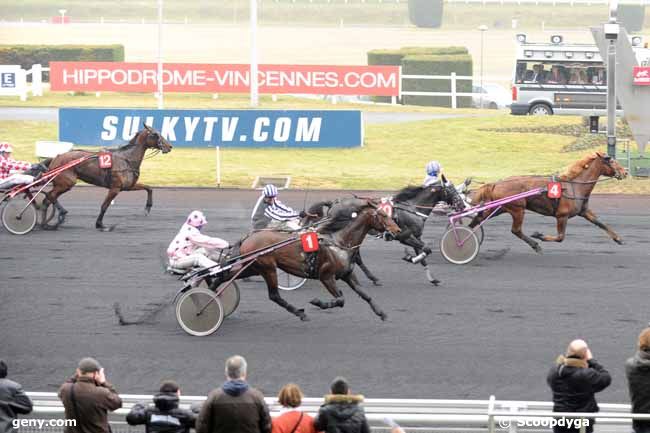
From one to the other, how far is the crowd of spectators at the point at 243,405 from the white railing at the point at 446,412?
143mm

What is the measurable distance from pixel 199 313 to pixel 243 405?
5033 millimetres

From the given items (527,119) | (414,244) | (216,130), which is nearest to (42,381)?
(414,244)

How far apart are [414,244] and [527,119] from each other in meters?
16.1

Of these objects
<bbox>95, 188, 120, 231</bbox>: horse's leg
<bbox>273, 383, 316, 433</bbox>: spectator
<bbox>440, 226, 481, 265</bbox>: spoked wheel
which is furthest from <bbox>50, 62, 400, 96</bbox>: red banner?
<bbox>273, 383, 316, 433</bbox>: spectator

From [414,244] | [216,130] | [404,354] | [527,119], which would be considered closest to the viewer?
[404,354]

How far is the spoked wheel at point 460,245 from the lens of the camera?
1583 cm

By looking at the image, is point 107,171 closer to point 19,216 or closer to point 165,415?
point 19,216

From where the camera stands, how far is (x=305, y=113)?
1019 inches

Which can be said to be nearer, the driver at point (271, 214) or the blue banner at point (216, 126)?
the driver at point (271, 214)

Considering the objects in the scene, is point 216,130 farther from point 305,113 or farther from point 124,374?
point 124,374

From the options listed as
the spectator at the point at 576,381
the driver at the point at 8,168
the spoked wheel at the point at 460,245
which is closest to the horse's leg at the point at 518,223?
the spoked wheel at the point at 460,245

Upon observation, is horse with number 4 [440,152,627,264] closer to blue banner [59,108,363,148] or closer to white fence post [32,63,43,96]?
blue banner [59,108,363,148]

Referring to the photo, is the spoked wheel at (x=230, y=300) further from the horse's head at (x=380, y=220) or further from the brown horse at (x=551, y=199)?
the brown horse at (x=551, y=199)

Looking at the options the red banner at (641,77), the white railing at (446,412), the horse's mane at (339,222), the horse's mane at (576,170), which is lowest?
the white railing at (446,412)
